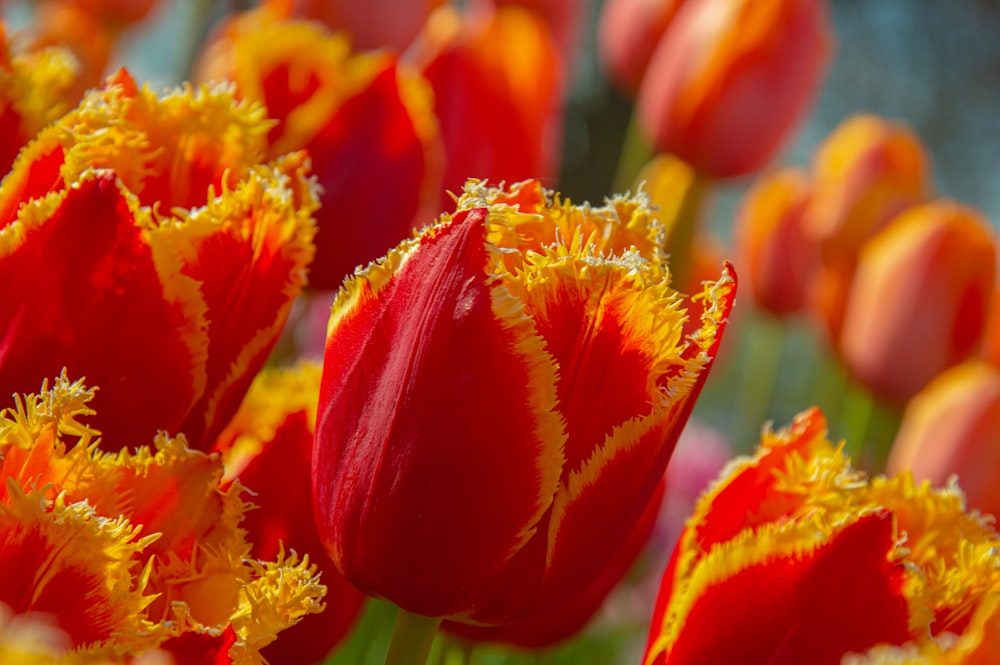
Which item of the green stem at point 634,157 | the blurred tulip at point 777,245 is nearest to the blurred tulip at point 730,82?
the green stem at point 634,157

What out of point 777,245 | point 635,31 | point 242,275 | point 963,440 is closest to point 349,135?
point 242,275

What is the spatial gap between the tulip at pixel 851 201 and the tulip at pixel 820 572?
0.41 m

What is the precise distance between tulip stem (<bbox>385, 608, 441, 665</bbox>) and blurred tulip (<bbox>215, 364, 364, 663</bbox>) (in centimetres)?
2

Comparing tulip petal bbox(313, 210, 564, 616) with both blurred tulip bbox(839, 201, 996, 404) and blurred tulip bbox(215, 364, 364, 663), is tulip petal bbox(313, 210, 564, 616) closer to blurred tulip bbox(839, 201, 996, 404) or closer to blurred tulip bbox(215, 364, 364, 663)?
blurred tulip bbox(215, 364, 364, 663)

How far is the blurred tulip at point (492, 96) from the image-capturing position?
0.39 meters

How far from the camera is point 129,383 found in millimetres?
209

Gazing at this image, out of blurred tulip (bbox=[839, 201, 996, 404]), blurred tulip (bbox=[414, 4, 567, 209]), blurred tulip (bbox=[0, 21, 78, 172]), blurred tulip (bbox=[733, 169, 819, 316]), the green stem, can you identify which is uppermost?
blurred tulip (bbox=[0, 21, 78, 172])

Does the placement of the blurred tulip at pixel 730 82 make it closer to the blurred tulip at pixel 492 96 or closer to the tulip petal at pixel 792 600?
the blurred tulip at pixel 492 96

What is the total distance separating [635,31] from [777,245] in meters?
0.17

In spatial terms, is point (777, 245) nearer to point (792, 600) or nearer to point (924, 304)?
point (924, 304)

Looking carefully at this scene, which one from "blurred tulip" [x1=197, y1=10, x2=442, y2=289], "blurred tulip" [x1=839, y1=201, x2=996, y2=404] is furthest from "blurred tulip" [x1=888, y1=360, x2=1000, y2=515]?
"blurred tulip" [x1=197, y1=10, x2=442, y2=289]

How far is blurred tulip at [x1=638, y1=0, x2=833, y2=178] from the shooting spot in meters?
0.55

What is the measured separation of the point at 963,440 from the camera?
1.40 feet

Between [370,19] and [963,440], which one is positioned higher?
[370,19]
